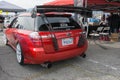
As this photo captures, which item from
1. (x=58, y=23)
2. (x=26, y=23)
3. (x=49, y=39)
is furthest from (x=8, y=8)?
(x=49, y=39)

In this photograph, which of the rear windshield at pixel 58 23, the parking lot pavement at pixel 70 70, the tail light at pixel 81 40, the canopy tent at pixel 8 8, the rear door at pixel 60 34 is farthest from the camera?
the canopy tent at pixel 8 8

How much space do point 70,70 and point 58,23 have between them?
A: 135 cm

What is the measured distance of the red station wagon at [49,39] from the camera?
5.32 meters

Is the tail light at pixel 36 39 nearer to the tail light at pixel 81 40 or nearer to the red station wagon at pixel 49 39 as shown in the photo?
the red station wagon at pixel 49 39

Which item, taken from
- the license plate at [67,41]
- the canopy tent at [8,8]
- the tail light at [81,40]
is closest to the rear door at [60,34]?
the license plate at [67,41]

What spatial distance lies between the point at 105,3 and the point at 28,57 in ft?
23.2

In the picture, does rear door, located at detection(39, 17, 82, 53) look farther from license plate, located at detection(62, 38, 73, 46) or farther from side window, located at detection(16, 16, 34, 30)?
side window, located at detection(16, 16, 34, 30)

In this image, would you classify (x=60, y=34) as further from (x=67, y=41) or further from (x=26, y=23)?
(x=26, y=23)

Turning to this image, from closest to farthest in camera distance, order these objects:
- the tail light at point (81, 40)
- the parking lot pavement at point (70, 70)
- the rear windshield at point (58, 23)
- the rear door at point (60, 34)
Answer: the parking lot pavement at point (70, 70) < the rear door at point (60, 34) < the rear windshield at point (58, 23) < the tail light at point (81, 40)

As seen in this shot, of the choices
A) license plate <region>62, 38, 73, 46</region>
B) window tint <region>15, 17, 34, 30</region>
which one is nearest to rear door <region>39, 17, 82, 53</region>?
license plate <region>62, 38, 73, 46</region>

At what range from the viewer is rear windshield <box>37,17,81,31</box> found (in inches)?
216

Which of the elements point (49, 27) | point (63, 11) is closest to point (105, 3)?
point (63, 11)

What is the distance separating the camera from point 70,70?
5.68 m

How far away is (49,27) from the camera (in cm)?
551
